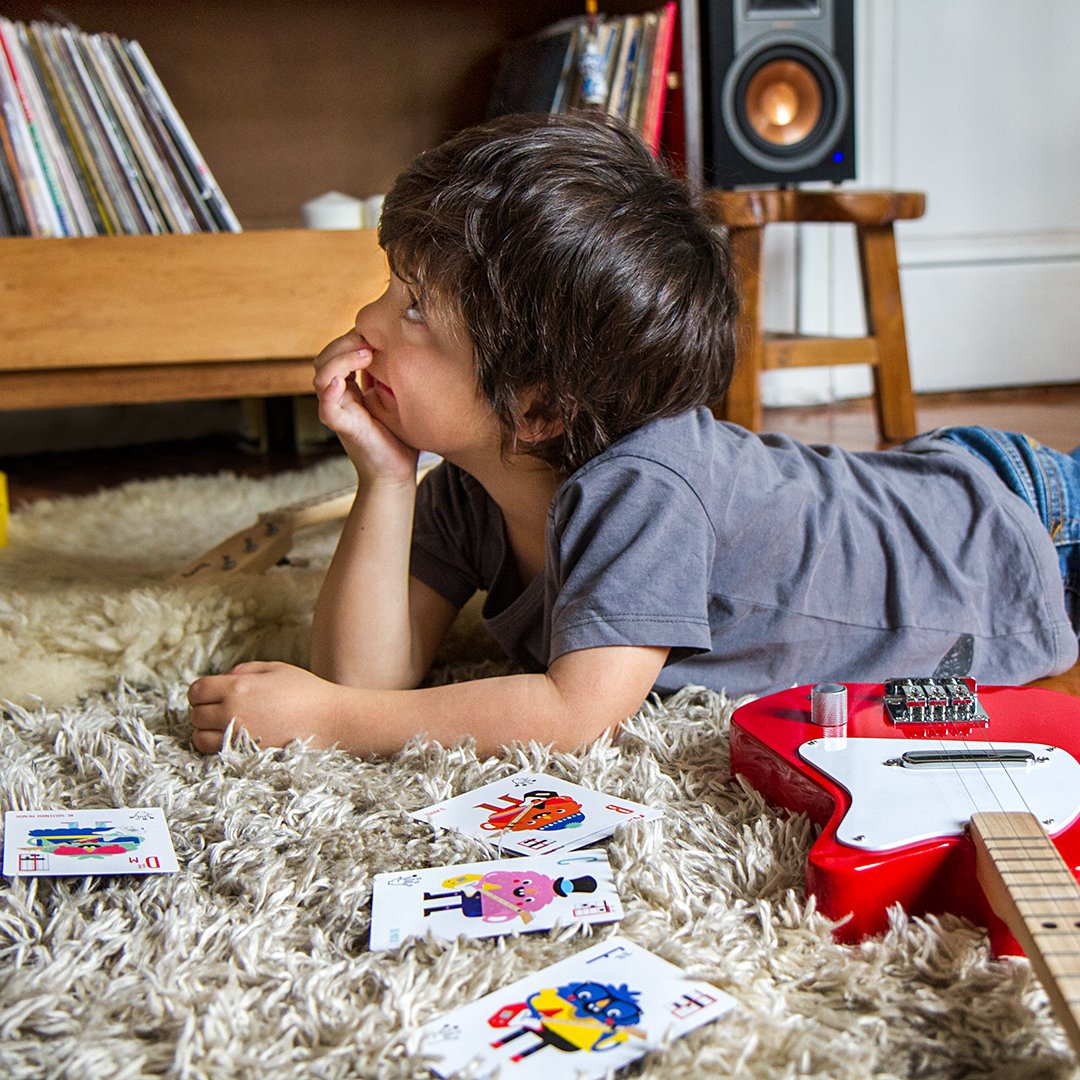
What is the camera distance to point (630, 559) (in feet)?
2.88

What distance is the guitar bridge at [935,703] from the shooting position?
2.68ft

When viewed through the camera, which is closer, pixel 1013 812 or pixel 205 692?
pixel 1013 812

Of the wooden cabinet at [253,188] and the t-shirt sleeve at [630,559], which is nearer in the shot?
the t-shirt sleeve at [630,559]

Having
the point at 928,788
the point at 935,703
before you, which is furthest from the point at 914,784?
the point at 935,703

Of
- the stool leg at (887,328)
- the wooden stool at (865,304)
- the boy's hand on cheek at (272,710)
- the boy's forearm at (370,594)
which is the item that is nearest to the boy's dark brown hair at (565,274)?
the boy's forearm at (370,594)

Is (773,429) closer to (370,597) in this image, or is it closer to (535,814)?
(370,597)

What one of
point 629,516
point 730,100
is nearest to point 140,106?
point 730,100

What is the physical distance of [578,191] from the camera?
922 millimetres

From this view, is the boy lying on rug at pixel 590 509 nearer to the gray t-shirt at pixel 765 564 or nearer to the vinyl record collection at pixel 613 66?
the gray t-shirt at pixel 765 564

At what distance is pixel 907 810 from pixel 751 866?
96 mm

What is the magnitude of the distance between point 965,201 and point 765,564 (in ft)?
7.21

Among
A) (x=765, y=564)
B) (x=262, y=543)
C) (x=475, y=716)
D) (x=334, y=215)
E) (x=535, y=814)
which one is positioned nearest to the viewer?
(x=535, y=814)

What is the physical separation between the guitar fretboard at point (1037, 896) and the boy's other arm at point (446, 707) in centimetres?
29

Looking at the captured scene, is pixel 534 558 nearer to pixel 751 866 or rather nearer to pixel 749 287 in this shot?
pixel 751 866
